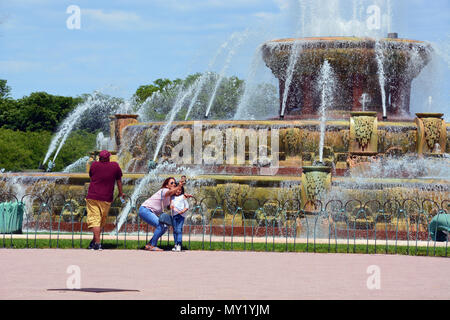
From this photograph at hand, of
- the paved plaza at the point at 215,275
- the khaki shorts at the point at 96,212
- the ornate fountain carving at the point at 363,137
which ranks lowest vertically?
the paved plaza at the point at 215,275

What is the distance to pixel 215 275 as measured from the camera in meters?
11.9

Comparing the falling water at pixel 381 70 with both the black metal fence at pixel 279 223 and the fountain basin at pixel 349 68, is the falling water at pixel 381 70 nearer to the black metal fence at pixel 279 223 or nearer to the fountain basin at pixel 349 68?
the fountain basin at pixel 349 68

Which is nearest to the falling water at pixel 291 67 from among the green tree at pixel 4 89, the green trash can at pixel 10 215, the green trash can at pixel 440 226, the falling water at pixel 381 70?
the falling water at pixel 381 70

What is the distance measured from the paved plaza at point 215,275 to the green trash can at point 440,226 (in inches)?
120

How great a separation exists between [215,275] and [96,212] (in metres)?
4.22

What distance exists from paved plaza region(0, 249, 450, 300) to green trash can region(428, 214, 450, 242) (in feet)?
10.0

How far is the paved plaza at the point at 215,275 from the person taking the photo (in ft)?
32.7

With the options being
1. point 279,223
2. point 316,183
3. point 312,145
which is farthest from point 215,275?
point 312,145

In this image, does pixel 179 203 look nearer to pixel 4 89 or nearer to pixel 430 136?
pixel 430 136

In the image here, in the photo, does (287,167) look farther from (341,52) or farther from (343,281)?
(343,281)

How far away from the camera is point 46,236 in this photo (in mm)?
18312

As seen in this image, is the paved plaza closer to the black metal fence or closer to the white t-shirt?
the white t-shirt

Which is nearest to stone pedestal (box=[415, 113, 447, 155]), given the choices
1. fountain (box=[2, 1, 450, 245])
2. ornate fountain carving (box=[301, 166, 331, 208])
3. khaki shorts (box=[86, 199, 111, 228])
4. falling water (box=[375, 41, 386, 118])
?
fountain (box=[2, 1, 450, 245])

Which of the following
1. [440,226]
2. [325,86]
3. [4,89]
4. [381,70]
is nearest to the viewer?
[440,226]
